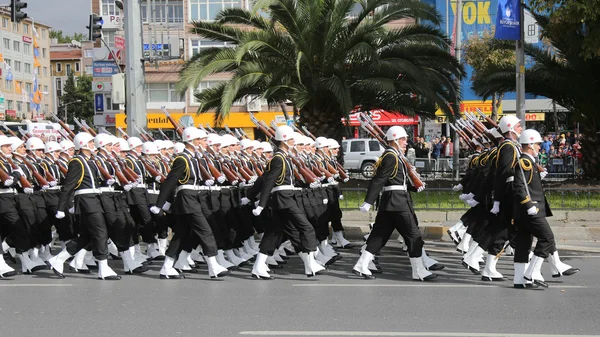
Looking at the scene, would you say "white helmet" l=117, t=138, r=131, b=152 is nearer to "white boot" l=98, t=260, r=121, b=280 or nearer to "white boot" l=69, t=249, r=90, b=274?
"white boot" l=69, t=249, r=90, b=274

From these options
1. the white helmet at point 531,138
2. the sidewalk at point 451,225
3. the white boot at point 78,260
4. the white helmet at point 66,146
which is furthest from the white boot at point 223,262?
the white helmet at point 531,138

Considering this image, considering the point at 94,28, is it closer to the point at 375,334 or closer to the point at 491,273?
the point at 491,273

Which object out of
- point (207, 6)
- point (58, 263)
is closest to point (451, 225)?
point (58, 263)

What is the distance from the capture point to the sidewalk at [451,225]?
15102mm

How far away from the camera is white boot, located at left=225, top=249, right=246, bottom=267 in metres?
12.5

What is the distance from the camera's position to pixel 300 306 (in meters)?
9.05

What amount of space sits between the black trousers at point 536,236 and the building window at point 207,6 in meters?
41.5

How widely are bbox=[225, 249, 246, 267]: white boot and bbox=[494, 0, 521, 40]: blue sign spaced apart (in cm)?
1021

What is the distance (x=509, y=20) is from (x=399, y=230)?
1072 centimetres

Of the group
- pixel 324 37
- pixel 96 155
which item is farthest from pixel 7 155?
pixel 324 37

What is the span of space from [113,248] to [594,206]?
935cm

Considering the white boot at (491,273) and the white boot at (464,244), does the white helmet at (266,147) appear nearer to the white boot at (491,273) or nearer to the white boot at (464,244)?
the white boot at (464,244)

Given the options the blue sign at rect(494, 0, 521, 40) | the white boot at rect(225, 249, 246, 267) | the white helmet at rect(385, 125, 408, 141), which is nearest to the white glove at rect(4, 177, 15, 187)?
the white boot at rect(225, 249, 246, 267)

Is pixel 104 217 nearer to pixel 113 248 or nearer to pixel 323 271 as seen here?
pixel 113 248
